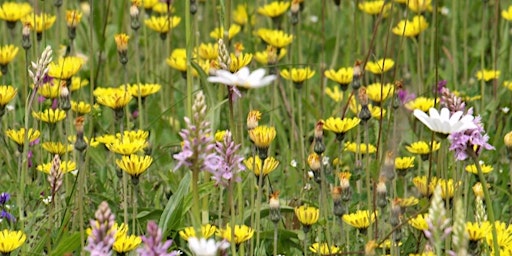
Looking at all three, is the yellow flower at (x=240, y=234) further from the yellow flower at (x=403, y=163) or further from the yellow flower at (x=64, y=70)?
the yellow flower at (x=64, y=70)

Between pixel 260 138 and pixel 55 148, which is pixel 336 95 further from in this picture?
pixel 260 138

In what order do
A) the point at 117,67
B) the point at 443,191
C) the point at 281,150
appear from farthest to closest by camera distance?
the point at 117,67 < the point at 281,150 < the point at 443,191

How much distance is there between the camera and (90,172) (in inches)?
106

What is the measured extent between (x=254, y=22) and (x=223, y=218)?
1.57m

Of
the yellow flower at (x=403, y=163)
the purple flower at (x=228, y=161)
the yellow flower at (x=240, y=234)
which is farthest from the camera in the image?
the yellow flower at (x=403, y=163)

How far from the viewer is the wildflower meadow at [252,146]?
5.68 feet

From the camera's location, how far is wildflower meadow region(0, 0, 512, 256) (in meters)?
1.73

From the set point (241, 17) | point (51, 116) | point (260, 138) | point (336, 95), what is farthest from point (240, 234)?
point (241, 17)

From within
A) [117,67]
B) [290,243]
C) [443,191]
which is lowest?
[290,243]

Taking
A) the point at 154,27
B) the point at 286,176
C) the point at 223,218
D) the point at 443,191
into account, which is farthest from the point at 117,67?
the point at 443,191

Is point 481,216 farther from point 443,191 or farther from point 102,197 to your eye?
point 102,197

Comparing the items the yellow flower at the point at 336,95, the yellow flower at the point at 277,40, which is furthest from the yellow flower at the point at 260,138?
the yellow flower at the point at 336,95

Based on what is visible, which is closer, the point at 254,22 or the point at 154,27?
the point at 154,27

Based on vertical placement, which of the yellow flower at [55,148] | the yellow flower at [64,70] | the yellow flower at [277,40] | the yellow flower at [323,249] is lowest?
the yellow flower at [323,249]
